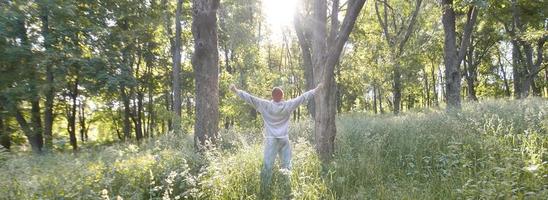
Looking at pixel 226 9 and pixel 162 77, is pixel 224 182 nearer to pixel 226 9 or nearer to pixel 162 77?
pixel 226 9

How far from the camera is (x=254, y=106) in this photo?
23.5ft

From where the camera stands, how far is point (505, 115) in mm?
9070

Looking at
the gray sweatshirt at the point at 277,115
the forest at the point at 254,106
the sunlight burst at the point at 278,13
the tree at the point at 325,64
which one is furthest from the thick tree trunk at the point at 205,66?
the tree at the point at 325,64

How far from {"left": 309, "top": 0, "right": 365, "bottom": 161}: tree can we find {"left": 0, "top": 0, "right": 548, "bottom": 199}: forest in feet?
0.09

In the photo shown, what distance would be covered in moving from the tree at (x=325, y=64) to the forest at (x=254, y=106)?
3cm

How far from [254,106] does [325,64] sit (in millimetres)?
A: 1627

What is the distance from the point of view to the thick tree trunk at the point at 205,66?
344 inches

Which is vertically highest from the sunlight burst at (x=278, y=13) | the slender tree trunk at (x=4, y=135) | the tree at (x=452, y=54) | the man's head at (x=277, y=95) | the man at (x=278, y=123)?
the sunlight burst at (x=278, y=13)

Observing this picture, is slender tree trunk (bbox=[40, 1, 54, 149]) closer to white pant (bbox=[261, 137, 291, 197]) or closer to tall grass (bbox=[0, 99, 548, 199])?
tall grass (bbox=[0, 99, 548, 199])

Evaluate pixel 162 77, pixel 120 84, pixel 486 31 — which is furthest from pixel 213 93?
pixel 486 31

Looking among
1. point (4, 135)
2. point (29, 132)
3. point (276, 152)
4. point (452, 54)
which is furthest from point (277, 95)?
point (4, 135)

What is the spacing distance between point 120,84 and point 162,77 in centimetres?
1190

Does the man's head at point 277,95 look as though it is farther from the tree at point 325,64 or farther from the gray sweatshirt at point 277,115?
the tree at point 325,64

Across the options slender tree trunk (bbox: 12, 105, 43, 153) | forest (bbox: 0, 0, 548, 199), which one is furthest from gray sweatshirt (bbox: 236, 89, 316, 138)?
slender tree trunk (bbox: 12, 105, 43, 153)
